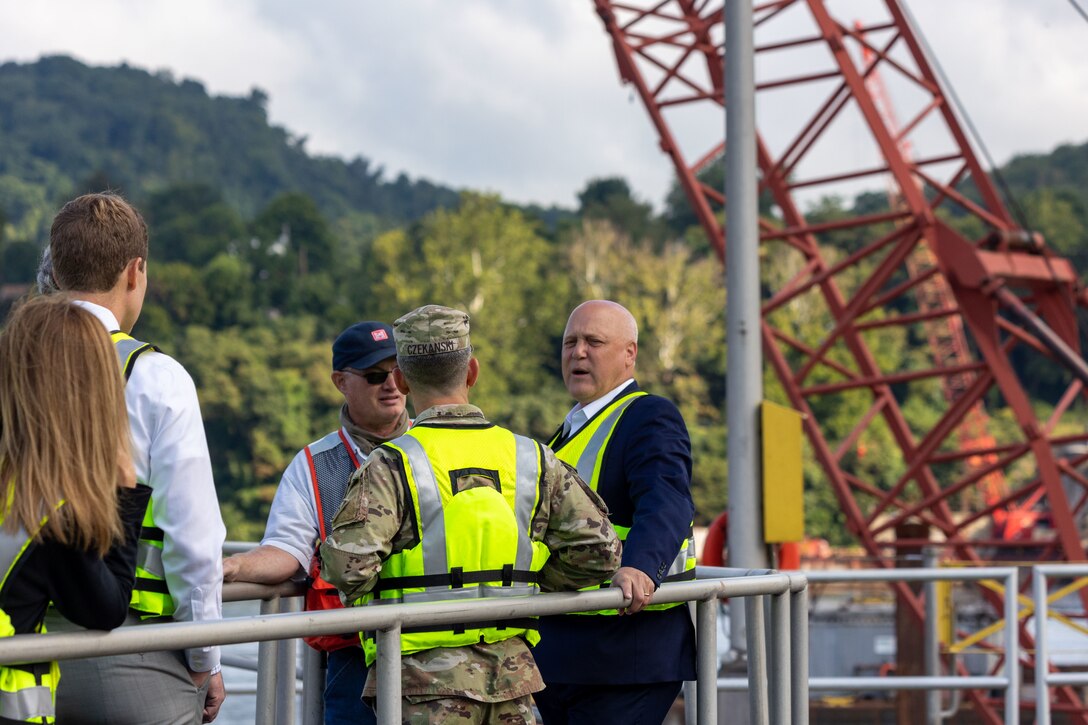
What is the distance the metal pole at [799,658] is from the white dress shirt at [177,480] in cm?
151

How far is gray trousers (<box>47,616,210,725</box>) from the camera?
252 centimetres

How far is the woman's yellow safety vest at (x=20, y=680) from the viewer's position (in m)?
2.25

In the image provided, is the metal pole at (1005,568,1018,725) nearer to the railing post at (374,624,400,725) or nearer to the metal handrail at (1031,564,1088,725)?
the metal handrail at (1031,564,1088,725)

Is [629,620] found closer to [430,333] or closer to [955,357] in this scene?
[430,333]

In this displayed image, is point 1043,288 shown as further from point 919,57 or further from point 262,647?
point 262,647

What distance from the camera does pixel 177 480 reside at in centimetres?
265

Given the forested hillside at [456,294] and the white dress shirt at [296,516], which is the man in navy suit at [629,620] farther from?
the forested hillside at [456,294]

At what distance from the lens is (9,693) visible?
2.24m

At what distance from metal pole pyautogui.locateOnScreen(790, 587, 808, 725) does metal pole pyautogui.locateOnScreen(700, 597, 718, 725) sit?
0.27 m

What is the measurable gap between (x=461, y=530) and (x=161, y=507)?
569 millimetres

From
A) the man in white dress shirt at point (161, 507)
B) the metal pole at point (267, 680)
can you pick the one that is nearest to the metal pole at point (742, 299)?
the metal pole at point (267, 680)

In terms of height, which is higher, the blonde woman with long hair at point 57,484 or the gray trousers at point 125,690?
the blonde woman with long hair at point 57,484

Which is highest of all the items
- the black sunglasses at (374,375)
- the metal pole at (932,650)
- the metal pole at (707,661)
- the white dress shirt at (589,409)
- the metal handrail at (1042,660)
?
the black sunglasses at (374,375)

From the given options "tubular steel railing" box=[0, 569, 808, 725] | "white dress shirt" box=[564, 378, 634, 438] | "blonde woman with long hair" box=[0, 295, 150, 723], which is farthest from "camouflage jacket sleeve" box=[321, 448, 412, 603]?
"white dress shirt" box=[564, 378, 634, 438]
